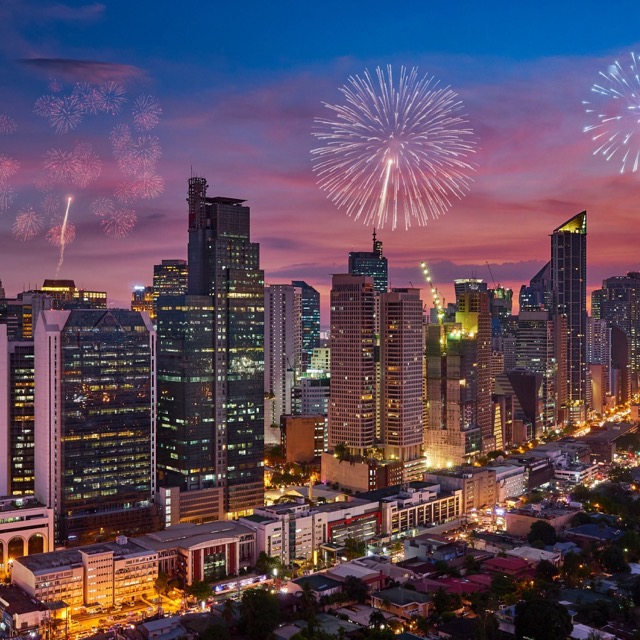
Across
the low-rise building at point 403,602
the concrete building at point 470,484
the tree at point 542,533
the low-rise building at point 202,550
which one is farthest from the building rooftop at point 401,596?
the concrete building at point 470,484

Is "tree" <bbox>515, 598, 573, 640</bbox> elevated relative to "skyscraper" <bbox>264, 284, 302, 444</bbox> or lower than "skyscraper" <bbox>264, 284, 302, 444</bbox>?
lower

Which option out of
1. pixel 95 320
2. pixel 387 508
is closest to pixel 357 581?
pixel 387 508

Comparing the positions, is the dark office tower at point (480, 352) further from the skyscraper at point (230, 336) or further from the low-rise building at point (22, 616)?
the low-rise building at point (22, 616)

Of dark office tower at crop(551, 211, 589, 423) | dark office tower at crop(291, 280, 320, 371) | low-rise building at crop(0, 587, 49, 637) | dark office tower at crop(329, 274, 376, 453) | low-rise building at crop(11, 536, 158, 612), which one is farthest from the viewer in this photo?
dark office tower at crop(291, 280, 320, 371)

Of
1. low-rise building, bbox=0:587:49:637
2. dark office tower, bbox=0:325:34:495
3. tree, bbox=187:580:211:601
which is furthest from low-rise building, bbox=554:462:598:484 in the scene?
low-rise building, bbox=0:587:49:637

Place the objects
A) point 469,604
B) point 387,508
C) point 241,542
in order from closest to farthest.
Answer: point 469,604 → point 241,542 → point 387,508

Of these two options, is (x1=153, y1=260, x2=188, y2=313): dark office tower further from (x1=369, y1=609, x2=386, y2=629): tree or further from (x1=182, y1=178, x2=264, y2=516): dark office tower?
(x1=369, y1=609, x2=386, y2=629): tree

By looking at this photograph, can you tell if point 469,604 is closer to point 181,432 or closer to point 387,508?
point 387,508
